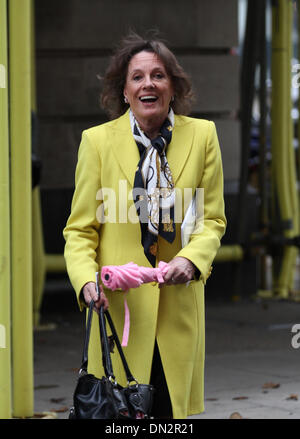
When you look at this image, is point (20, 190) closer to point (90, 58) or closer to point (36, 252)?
point (36, 252)

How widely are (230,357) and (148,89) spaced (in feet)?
15.1

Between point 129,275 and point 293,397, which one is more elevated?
point 129,275

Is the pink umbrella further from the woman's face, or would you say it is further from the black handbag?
the woman's face

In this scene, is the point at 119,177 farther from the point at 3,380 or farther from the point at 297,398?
the point at 297,398

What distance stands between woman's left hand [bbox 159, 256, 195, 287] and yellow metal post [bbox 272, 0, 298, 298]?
7.83 metres

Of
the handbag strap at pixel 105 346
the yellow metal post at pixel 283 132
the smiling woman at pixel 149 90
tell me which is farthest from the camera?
the yellow metal post at pixel 283 132

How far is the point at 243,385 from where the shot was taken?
6691mm

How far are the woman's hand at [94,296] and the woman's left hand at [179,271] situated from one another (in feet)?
0.69

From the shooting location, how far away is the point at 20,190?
18.2 ft

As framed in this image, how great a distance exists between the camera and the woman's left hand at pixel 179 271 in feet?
11.2

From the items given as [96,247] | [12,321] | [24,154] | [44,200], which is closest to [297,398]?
[12,321]

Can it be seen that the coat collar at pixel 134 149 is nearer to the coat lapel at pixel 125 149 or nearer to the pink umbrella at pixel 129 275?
the coat lapel at pixel 125 149

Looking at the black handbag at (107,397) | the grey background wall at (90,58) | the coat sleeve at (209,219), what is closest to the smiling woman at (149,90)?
the coat sleeve at (209,219)

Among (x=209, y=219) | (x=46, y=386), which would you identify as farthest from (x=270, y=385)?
(x=209, y=219)
